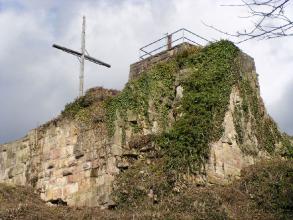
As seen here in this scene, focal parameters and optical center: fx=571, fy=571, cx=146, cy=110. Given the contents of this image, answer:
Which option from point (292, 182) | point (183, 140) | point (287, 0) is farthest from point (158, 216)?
point (287, 0)

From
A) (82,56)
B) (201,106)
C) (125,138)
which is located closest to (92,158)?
(125,138)

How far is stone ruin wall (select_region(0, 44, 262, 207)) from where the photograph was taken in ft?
55.2

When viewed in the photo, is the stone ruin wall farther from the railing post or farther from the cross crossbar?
the cross crossbar

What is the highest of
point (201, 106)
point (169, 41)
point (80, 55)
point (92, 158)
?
point (80, 55)

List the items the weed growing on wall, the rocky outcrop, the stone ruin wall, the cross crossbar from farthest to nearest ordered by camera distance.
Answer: the cross crossbar
the rocky outcrop
the stone ruin wall
the weed growing on wall

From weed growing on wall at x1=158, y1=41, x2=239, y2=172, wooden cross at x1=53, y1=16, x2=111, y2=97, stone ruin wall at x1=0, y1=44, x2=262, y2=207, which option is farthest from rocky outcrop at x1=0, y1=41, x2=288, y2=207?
wooden cross at x1=53, y1=16, x2=111, y2=97

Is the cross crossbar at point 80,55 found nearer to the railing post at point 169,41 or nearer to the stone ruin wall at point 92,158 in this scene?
the stone ruin wall at point 92,158

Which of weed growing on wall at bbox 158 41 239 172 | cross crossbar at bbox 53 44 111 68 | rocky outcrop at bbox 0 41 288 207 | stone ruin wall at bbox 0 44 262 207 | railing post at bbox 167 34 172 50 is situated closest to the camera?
weed growing on wall at bbox 158 41 239 172

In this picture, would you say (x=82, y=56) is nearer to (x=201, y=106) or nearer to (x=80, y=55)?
(x=80, y=55)

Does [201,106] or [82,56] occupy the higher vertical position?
[82,56]

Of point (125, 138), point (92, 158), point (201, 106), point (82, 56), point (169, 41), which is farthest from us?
point (82, 56)

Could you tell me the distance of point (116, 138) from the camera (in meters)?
17.4

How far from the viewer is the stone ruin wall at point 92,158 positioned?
662 inches

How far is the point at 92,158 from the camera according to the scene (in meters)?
17.8
